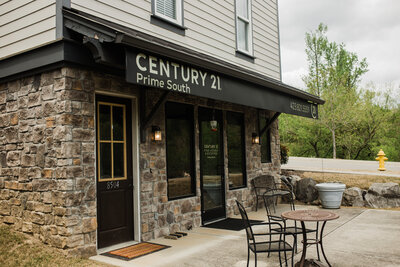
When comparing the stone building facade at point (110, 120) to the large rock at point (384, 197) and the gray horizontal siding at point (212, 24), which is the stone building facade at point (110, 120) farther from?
the large rock at point (384, 197)

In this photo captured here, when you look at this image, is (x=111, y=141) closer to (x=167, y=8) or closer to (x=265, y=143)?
(x=167, y=8)

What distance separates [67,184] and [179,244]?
6.85 ft

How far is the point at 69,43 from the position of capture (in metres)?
4.86

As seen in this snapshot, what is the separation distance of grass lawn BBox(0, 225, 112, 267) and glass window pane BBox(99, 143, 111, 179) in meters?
1.28

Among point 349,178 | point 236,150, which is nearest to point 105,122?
point 236,150

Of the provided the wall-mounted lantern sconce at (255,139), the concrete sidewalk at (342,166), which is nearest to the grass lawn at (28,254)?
the wall-mounted lantern sconce at (255,139)

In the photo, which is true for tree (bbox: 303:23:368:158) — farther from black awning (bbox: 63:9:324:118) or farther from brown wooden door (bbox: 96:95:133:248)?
brown wooden door (bbox: 96:95:133:248)

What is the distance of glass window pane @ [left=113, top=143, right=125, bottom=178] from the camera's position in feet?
18.8

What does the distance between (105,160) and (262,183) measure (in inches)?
193

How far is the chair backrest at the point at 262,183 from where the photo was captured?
9012 mm

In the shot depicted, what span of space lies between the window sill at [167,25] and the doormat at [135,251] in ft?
12.6

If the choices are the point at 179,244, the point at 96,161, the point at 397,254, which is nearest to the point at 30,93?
the point at 96,161

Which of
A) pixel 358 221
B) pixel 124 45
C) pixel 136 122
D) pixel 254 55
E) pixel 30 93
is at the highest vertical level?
pixel 254 55

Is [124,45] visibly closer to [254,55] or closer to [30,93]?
[30,93]
